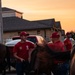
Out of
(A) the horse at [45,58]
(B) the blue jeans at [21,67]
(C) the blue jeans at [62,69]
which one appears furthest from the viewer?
(B) the blue jeans at [21,67]

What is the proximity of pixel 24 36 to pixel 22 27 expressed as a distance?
6228 centimetres

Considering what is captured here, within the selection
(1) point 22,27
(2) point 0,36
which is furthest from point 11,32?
(2) point 0,36

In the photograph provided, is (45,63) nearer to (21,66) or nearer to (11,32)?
(21,66)

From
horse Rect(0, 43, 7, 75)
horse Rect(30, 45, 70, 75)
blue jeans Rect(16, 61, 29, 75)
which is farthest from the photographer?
horse Rect(0, 43, 7, 75)

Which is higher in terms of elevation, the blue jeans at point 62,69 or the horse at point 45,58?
the horse at point 45,58

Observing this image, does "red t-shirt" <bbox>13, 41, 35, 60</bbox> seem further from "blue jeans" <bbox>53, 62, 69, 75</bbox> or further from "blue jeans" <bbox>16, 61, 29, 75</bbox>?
"blue jeans" <bbox>53, 62, 69, 75</bbox>

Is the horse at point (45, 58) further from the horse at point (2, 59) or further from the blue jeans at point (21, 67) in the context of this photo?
the horse at point (2, 59)

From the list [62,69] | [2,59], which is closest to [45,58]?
[62,69]

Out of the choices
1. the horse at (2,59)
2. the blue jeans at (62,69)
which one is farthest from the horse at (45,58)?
the horse at (2,59)

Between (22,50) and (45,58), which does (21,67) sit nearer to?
(22,50)

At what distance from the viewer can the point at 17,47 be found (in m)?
10.9

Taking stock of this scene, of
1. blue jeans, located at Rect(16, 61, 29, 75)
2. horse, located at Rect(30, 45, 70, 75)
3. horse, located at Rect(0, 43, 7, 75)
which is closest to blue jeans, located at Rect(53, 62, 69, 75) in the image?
horse, located at Rect(30, 45, 70, 75)

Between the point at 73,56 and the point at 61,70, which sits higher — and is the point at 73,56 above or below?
above

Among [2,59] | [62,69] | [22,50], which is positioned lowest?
[2,59]
